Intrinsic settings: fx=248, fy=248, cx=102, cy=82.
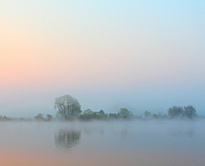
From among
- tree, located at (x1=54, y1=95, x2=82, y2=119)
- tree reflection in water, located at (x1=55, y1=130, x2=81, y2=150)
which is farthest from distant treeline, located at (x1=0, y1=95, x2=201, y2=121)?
tree reflection in water, located at (x1=55, y1=130, x2=81, y2=150)

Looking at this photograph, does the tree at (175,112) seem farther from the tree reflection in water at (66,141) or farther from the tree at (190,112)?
the tree reflection in water at (66,141)

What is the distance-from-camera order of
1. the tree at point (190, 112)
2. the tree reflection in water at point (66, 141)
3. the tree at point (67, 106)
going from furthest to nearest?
the tree at point (190, 112)
the tree at point (67, 106)
the tree reflection in water at point (66, 141)

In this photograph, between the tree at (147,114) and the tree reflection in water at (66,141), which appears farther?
the tree at (147,114)

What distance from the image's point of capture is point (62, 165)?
12852 mm

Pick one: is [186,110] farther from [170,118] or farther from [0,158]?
[0,158]

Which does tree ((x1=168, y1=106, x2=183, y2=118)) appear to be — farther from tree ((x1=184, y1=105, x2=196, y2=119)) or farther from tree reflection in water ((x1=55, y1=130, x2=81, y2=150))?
tree reflection in water ((x1=55, y1=130, x2=81, y2=150))

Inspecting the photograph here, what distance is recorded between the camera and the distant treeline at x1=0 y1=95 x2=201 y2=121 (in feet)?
185

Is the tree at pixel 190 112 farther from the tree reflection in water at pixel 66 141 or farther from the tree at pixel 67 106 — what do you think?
the tree reflection in water at pixel 66 141

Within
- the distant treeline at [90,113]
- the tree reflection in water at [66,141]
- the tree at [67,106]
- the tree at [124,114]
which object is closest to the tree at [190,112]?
the distant treeline at [90,113]

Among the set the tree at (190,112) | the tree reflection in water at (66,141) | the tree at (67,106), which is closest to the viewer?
the tree reflection in water at (66,141)

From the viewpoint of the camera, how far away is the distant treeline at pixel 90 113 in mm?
56344

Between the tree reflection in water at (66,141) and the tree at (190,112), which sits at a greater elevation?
the tree at (190,112)

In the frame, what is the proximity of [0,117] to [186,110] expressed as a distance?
50.1 m

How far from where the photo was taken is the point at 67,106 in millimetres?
56781
